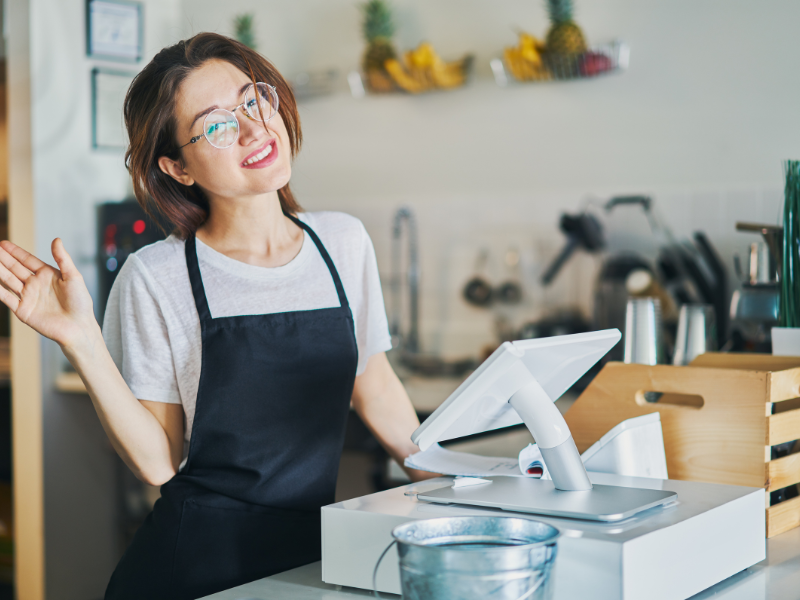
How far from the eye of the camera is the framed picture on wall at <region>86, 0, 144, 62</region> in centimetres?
311

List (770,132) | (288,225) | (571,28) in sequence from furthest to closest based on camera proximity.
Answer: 1. (571,28)
2. (770,132)
3. (288,225)

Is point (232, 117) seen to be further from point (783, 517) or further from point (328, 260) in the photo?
point (783, 517)

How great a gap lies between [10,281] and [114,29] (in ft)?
7.84

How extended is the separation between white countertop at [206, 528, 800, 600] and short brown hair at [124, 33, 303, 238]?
0.59m

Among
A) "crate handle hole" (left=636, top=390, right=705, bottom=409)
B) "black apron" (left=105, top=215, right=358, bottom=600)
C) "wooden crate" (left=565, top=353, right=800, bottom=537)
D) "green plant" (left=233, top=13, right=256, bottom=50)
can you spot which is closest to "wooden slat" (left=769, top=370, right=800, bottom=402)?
"wooden crate" (left=565, top=353, right=800, bottom=537)

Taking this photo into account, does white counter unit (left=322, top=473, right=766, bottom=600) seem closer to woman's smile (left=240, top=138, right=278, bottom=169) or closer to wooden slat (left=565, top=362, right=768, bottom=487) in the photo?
wooden slat (left=565, top=362, right=768, bottom=487)

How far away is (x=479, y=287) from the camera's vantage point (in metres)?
3.13

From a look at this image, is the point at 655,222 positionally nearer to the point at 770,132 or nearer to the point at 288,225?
the point at 770,132

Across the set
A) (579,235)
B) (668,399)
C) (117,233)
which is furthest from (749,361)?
(117,233)

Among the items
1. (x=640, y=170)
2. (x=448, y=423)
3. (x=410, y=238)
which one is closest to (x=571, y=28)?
(x=640, y=170)

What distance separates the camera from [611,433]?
1119 mm

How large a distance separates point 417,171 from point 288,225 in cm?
189

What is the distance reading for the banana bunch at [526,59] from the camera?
9.15 ft

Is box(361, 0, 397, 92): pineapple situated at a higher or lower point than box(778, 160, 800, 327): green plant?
higher
